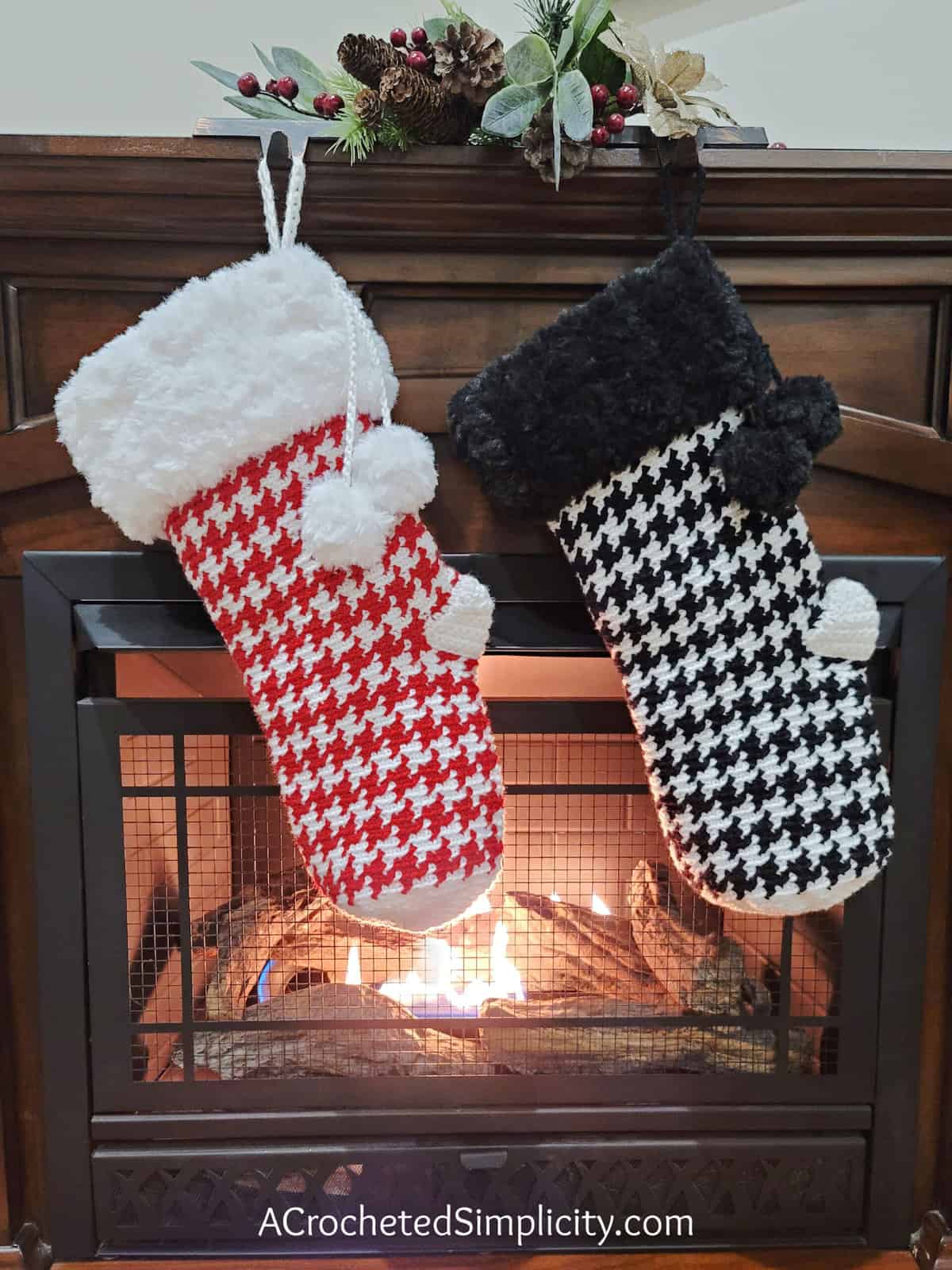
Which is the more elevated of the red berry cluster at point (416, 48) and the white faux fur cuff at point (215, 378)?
the red berry cluster at point (416, 48)

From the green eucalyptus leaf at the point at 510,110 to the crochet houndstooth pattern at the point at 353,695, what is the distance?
0.29 metres

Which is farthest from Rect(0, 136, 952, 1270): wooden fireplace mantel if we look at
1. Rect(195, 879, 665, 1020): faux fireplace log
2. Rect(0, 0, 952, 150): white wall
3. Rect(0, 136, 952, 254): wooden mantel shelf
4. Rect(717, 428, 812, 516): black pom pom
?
Rect(0, 0, 952, 150): white wall

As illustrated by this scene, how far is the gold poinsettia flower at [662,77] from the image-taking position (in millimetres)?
625

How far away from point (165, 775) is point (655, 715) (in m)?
0.50

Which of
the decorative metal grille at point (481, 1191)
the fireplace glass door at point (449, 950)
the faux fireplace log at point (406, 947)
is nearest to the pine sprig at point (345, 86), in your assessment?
the fireplace glass door at point (449, 950)

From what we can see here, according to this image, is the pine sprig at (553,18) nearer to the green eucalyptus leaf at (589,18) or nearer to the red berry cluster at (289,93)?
the green eucalyptus leaf at (589,18)

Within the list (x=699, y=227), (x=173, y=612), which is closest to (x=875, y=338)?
(x=699, y=227)

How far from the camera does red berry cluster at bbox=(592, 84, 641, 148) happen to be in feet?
2.09

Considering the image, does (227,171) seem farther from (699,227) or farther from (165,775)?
(165,775)

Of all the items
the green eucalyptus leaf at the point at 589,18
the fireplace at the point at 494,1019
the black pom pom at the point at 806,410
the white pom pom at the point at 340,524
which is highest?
the green eucalyptus leaf at the point at 589,18

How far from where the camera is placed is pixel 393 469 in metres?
0.63

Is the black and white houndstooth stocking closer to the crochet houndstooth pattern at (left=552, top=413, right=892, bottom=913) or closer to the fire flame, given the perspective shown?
the crochet houndstooth pattern at (left=552, top=413, right=892, bottom=913)

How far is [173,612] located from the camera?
0.73m

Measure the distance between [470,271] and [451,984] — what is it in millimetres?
A: 741
